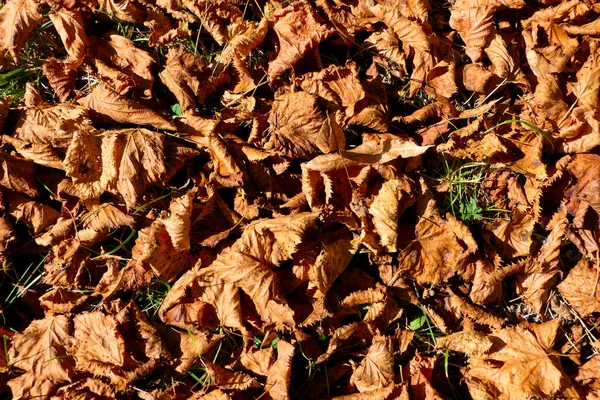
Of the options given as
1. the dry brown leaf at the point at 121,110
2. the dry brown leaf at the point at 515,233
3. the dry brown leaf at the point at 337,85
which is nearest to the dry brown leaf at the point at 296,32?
the dry brown leaf at the point at 337,85

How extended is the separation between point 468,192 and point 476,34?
713 millimetres

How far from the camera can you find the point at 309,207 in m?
2.30

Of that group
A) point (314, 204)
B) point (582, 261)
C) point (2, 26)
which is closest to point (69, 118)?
point (2, 26)

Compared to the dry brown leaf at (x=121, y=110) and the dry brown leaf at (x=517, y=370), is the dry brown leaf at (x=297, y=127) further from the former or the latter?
the dry brown leaf at (x=517, y=370)

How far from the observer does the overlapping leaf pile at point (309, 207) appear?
222 cm

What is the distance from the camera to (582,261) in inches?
90.3

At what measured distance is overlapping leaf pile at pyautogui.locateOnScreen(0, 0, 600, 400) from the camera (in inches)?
87.6

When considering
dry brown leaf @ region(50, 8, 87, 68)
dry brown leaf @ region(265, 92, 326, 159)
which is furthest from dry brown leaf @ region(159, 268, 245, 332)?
dry brown leaf @ region(50, 8, 87, 68)

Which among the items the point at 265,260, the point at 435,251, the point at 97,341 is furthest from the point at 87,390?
the point at 435,251

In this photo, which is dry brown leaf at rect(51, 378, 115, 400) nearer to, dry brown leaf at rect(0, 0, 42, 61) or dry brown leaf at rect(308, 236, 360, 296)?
dry brown leaf at rect(308, 236, 360, 296)

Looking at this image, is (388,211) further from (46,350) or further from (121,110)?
(46,350)

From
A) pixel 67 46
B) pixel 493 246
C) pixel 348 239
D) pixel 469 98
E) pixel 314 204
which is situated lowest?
pixel 493 246

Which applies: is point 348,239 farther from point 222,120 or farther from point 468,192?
point 222,120

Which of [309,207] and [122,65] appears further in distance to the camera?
[122,65]
